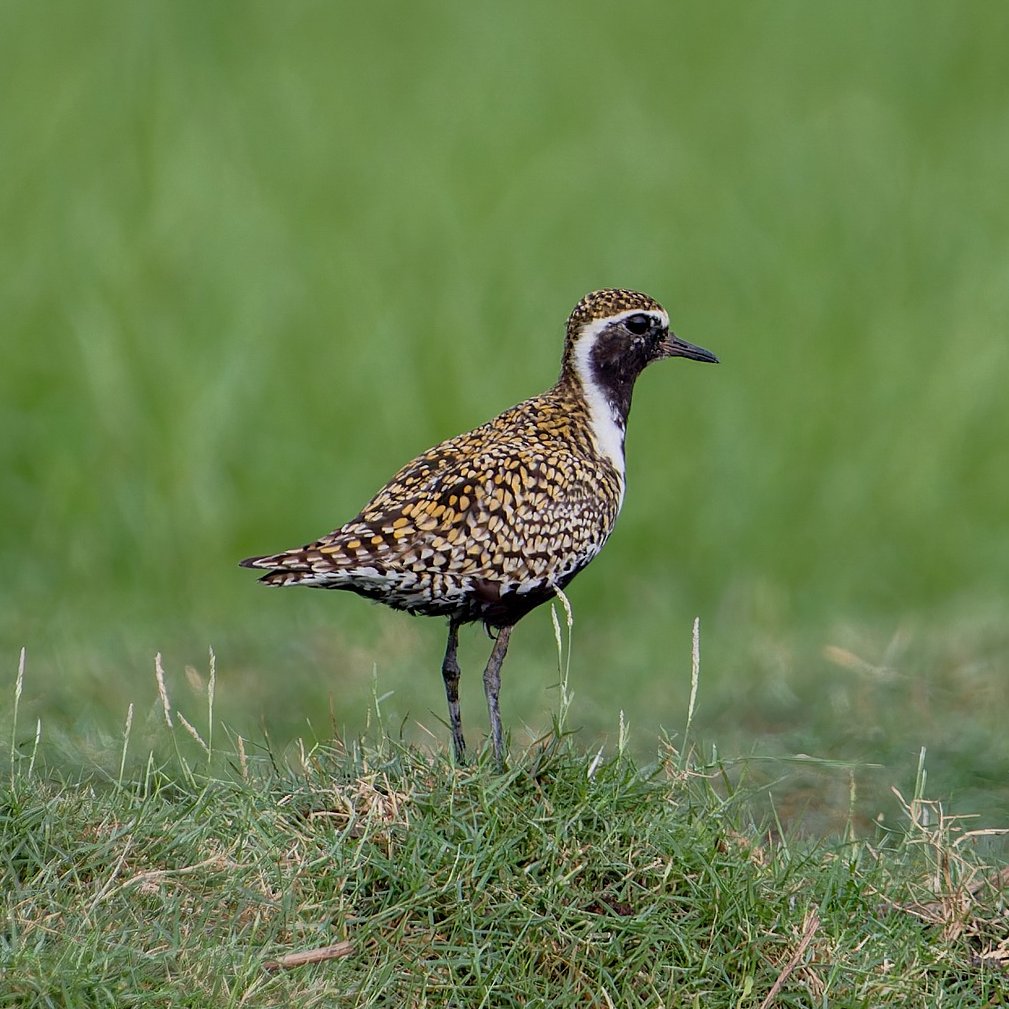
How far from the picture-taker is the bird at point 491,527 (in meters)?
5.32

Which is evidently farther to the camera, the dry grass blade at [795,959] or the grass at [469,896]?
the dry grass blade at [795,959]

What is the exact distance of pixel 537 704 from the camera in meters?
7.96

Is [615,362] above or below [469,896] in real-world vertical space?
above

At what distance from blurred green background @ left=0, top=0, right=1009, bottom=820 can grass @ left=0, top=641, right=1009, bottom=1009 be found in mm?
3621

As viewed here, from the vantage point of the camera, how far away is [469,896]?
15.4ft

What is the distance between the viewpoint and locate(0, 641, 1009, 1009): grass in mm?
4449

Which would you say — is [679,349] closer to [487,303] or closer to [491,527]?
[491,527]

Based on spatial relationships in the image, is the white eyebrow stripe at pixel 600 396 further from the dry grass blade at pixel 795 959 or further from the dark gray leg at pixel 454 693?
the dry grass blade at pixel 795 959

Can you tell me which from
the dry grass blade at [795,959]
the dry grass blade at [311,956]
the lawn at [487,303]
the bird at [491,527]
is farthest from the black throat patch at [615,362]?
the lawn at [487,303]

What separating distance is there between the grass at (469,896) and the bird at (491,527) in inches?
13.0

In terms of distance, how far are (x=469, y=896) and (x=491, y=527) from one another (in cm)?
118

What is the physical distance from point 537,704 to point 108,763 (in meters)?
2.61

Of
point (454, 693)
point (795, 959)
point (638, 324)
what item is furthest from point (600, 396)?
point (795, 959)

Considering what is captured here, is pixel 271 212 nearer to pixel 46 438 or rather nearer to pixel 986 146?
pixel 46 438
